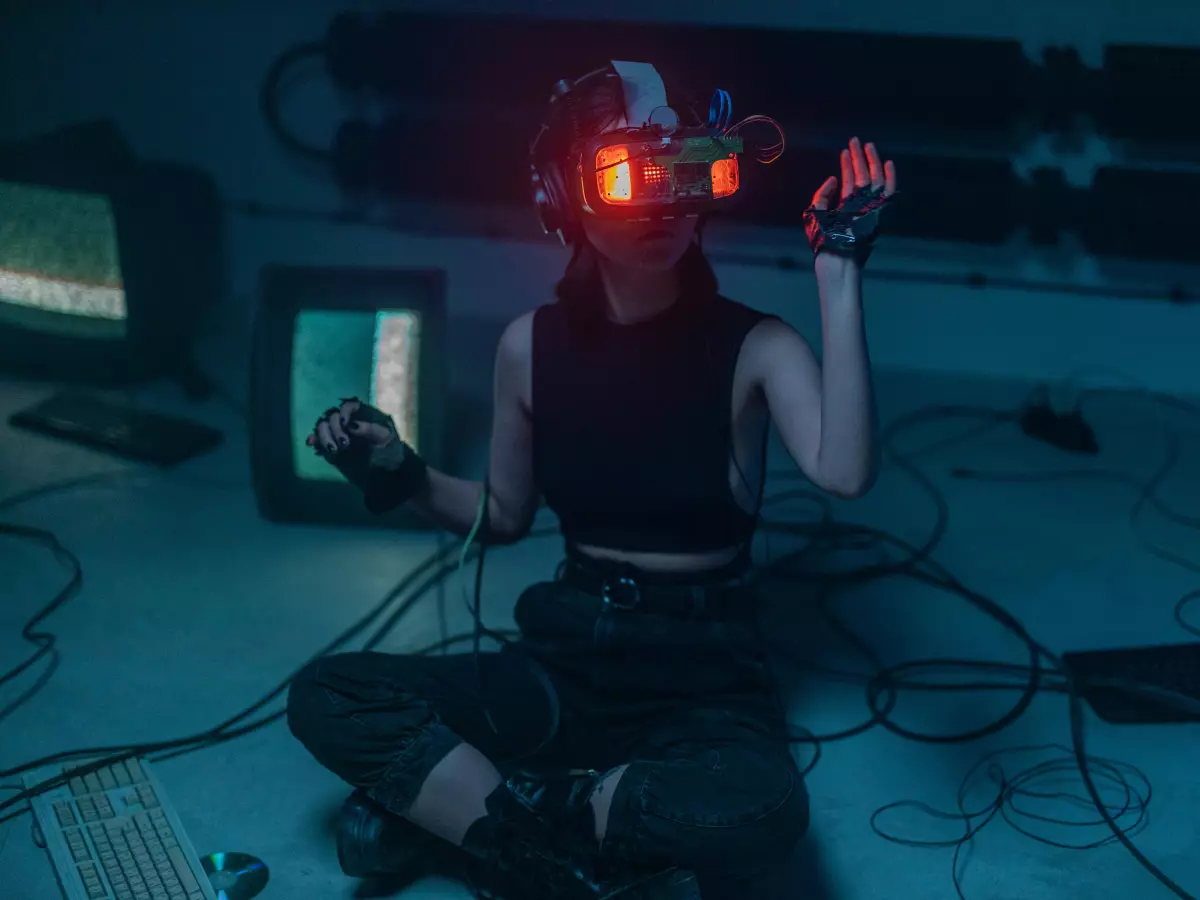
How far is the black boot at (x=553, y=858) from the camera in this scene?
148 cm

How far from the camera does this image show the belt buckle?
1.70m

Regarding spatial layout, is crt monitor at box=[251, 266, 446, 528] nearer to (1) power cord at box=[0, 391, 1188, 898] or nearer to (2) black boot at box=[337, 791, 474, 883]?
(1) power cord at box=[0, 391, 1188, 898]

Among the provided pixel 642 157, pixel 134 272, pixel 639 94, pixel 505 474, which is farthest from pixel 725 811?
pixel 134 272

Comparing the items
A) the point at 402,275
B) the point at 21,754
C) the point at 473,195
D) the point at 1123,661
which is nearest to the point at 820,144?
the point at 473,195

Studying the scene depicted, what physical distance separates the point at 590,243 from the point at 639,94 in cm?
22

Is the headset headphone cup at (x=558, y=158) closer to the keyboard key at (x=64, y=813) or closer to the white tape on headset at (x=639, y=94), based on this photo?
the white tape on headset at (x=639, y=94)

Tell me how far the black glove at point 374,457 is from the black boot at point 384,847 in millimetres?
428

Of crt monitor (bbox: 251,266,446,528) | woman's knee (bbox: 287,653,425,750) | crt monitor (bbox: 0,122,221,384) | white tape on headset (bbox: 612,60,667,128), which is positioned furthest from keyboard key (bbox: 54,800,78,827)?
crt monitor (bbox: 0,122,221,384)

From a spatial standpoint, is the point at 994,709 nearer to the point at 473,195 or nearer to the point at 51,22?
the point at 473,195

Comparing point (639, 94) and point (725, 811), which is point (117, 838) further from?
point (639, 94)

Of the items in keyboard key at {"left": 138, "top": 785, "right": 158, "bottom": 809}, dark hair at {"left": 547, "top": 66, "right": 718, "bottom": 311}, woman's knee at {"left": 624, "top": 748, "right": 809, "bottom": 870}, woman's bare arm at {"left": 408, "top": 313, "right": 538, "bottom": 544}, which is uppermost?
dark hair at {"left": 547, "top": 66, "right": 718, "bottom": 311}

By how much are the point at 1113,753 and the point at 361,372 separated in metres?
1.60

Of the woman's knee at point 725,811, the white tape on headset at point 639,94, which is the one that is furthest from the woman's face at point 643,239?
the woman's knee at point 725,811

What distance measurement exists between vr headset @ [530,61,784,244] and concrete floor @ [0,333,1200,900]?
959 millimetres
